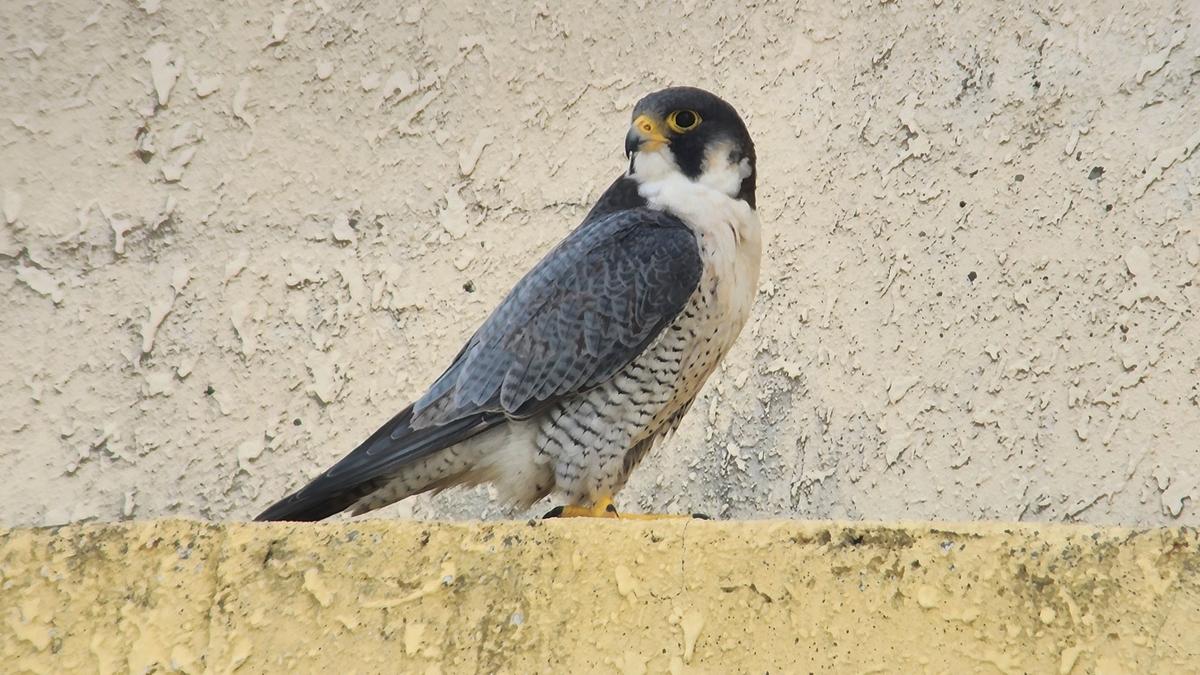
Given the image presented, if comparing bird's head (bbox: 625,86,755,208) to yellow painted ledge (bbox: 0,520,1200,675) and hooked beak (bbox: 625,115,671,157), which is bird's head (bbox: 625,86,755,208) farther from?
yellow painted ledge (bbox: 0,520,1200,675)

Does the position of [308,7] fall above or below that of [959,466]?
A: above

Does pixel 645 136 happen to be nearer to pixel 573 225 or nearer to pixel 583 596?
pixel 573 225

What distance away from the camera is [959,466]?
308cm

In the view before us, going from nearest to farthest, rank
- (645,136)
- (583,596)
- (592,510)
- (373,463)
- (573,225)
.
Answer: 1. (583,596)
2. (373,463)
3. (592,510)
4. (645,136)
5. (573,225)

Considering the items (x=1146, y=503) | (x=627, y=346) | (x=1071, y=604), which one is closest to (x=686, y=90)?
(x=627, y=346)

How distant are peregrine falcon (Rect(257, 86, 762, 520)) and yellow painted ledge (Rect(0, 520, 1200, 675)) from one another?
2.25 ft

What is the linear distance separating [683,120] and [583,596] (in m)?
1.30

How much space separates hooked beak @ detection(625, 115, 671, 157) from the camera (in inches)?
111

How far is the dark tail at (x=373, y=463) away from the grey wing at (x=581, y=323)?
0.07 ft

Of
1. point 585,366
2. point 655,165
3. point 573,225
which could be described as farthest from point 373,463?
point 573,225

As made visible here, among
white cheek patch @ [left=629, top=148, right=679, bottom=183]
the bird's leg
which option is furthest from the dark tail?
white cheek patch @ [left=629, top=148, right=679, bottom=183]

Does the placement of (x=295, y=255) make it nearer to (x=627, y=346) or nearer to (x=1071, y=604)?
(x=627, y=346)

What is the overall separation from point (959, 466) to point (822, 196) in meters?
0.70

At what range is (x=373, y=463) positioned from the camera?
8.41ft
